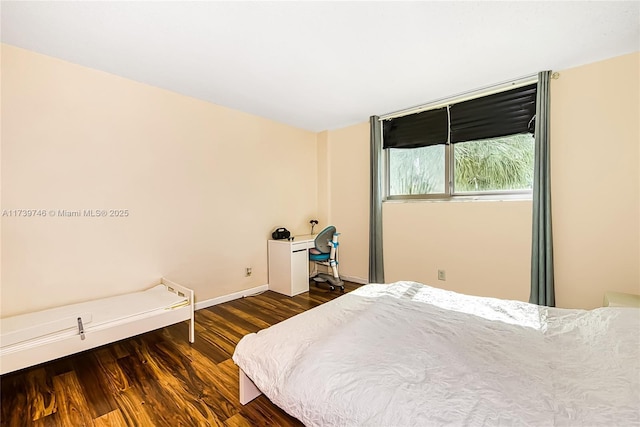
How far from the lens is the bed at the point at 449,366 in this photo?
892mm

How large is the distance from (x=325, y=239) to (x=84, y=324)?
2585mm

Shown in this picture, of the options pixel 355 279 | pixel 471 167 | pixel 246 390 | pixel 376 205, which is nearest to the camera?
pixel 246 390

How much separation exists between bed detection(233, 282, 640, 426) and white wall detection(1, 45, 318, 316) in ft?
5.94

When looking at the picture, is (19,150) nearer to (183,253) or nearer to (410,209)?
(183,253)

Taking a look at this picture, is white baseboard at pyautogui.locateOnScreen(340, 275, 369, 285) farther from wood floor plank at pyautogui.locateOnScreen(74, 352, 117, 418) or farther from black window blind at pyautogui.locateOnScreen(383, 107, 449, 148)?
wood floor plank at pyautogui.locateOnScreen(74, 352, 117, 418)

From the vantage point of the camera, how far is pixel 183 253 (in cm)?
296

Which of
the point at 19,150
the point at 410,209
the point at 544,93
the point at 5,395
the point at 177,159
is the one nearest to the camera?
the point at 5,395

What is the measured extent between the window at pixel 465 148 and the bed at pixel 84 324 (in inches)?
114

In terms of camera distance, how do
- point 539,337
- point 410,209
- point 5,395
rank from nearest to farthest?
point 539,337
point 5,395
point 410,209

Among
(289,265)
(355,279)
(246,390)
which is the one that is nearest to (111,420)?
(246,390)

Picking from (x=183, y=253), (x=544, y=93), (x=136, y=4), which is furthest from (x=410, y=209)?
(x=136, y=4)

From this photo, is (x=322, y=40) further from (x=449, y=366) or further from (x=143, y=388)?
(x=143, y=388)

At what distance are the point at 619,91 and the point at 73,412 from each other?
4.48 metres

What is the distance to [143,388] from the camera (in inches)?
68.9
